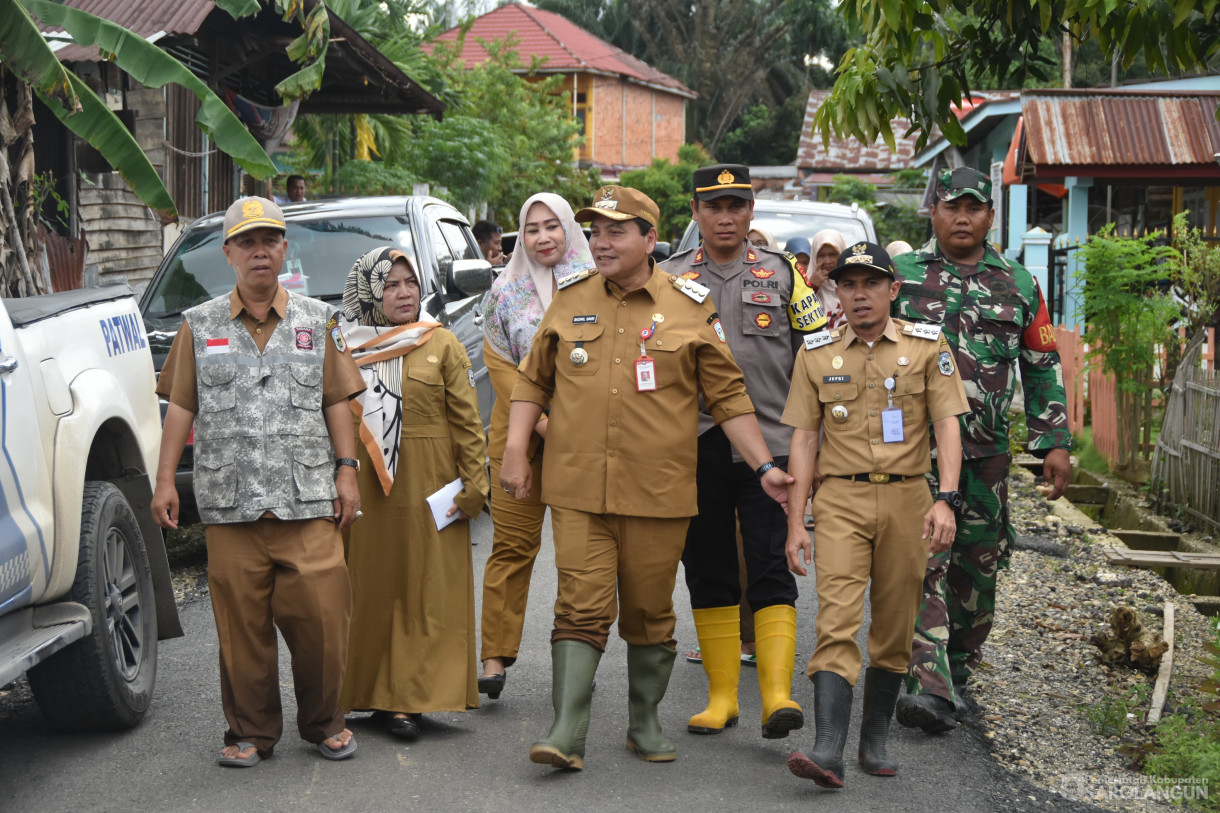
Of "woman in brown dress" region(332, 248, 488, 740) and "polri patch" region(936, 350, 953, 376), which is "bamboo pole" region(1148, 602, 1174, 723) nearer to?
"polri patch" region(936, 350, 953, 376)

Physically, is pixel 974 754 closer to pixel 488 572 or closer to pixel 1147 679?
pixel 1147 679

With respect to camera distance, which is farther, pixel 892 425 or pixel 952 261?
pixel 952 261

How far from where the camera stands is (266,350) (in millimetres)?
4754

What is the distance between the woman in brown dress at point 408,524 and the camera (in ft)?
17.0

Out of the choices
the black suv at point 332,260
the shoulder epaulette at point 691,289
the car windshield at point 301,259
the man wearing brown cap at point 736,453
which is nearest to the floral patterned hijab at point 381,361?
the shoulder epaulette at point 691,289

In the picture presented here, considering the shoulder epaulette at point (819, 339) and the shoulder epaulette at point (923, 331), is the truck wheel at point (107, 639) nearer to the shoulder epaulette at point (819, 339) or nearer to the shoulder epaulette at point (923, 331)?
the shoulder epaulette at point (819, 339)

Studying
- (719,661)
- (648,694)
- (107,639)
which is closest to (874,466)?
(719,661)

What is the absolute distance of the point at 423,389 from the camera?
5.27 meters

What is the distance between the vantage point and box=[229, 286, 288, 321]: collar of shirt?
476 cm

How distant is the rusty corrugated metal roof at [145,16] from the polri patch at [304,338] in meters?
7.77

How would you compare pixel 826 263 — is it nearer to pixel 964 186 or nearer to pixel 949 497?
pixel 964 186

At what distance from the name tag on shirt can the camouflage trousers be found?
71 centimetres

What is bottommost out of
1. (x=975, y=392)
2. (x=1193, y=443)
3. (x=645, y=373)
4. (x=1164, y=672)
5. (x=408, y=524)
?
(x=1164, y=672)

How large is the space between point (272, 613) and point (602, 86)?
158 feet
